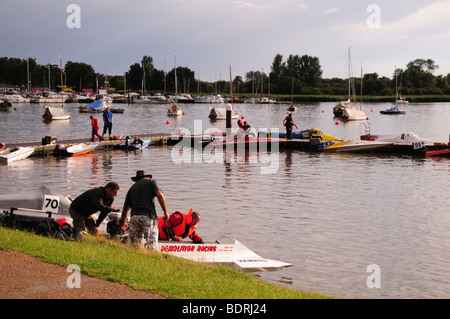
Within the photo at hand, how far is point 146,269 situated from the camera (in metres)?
9.50

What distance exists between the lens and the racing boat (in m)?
12.4

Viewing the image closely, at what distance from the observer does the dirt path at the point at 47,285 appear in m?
7.99

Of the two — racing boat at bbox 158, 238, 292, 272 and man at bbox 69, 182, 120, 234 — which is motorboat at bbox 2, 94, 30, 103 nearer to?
man at bbox 69, 182, 120, 234

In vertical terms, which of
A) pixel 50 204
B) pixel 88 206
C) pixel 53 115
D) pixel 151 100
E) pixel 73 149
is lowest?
pixel 50 204

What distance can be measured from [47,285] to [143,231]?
3.34m

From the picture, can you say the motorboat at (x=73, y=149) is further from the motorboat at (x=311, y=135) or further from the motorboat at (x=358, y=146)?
the motorboat at (x=358, y=146)

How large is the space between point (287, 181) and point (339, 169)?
5.87m

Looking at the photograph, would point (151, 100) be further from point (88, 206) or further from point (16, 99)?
point (88, 206)

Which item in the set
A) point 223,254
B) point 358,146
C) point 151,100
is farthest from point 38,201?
point 151,100

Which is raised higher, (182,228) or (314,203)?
(182,228)

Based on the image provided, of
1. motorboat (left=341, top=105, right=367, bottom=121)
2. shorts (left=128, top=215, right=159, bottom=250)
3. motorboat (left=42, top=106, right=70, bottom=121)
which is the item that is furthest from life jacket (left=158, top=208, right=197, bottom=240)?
motorboat (left=341, top=105, right=367, bottom=121)

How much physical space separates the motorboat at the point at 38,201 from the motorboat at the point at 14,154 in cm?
1793
